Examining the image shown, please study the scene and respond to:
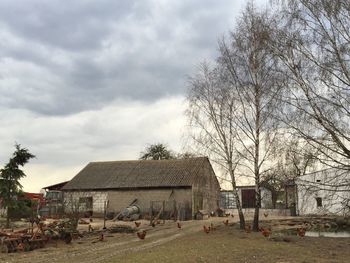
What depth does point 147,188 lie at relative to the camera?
44594 millimetres

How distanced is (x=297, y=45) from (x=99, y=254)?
10.5 metres

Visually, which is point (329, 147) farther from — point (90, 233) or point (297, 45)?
point (90, 233)

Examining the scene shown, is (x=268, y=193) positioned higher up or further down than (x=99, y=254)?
higher up

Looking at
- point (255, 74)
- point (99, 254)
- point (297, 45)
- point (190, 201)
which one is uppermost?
point (255, 74)

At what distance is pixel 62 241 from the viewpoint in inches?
902

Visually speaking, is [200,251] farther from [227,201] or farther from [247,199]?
[247,199]

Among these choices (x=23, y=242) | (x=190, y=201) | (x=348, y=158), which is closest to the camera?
(x=348, y=158)

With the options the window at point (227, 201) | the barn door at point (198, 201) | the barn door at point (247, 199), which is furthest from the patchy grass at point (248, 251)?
the barn door at point (247, 199)

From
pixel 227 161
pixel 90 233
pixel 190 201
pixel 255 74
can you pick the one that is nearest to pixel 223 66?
pixel 255 74

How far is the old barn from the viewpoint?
42.8 meters

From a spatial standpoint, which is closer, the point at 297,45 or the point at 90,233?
the point at 297,45

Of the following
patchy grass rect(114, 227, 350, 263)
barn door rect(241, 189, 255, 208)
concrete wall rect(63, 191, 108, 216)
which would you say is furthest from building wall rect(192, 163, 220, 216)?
patchy grass rect(114, 227, 350, 263)

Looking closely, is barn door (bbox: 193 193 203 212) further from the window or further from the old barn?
the window

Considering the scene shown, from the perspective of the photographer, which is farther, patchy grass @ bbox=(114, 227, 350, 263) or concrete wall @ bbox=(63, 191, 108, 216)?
concrete wall @ bbox=(63, 191, 108, 216)
